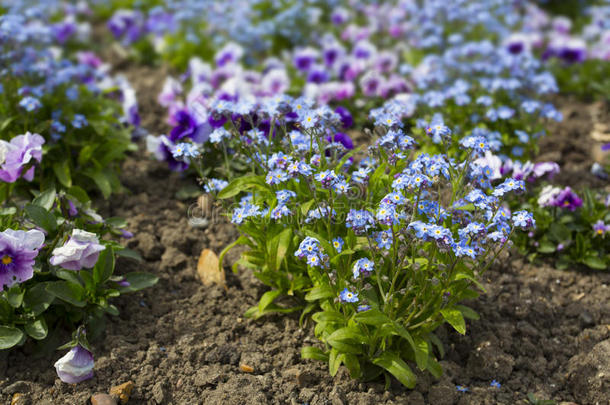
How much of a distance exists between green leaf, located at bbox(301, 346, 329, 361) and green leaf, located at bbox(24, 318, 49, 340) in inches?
45.5

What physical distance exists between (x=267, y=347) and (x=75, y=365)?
0.90 meters

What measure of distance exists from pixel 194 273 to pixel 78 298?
0.79m

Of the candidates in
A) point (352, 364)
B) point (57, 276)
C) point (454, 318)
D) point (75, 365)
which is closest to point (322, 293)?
point (352, 364)

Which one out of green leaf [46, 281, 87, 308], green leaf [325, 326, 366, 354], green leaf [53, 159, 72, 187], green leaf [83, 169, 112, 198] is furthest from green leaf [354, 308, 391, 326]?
green leaf [53, 159, 72, 187]

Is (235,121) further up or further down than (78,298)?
further up

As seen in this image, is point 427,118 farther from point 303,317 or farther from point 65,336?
point 65,336

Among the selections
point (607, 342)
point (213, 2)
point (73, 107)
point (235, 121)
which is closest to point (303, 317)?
point (235, 121)

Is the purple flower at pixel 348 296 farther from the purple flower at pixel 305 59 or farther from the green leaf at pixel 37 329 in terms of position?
the purple flower at pixel 305 59

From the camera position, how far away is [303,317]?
3312 millimetres

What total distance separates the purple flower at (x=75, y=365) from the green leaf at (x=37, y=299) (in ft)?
0.88

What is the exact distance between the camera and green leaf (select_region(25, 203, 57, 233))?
309 cm

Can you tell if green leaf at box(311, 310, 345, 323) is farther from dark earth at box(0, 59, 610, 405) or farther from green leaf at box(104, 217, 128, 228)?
green leaf at box(104, 217, 128, 228)

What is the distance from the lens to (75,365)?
9.14 feet

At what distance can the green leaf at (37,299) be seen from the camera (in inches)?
115
